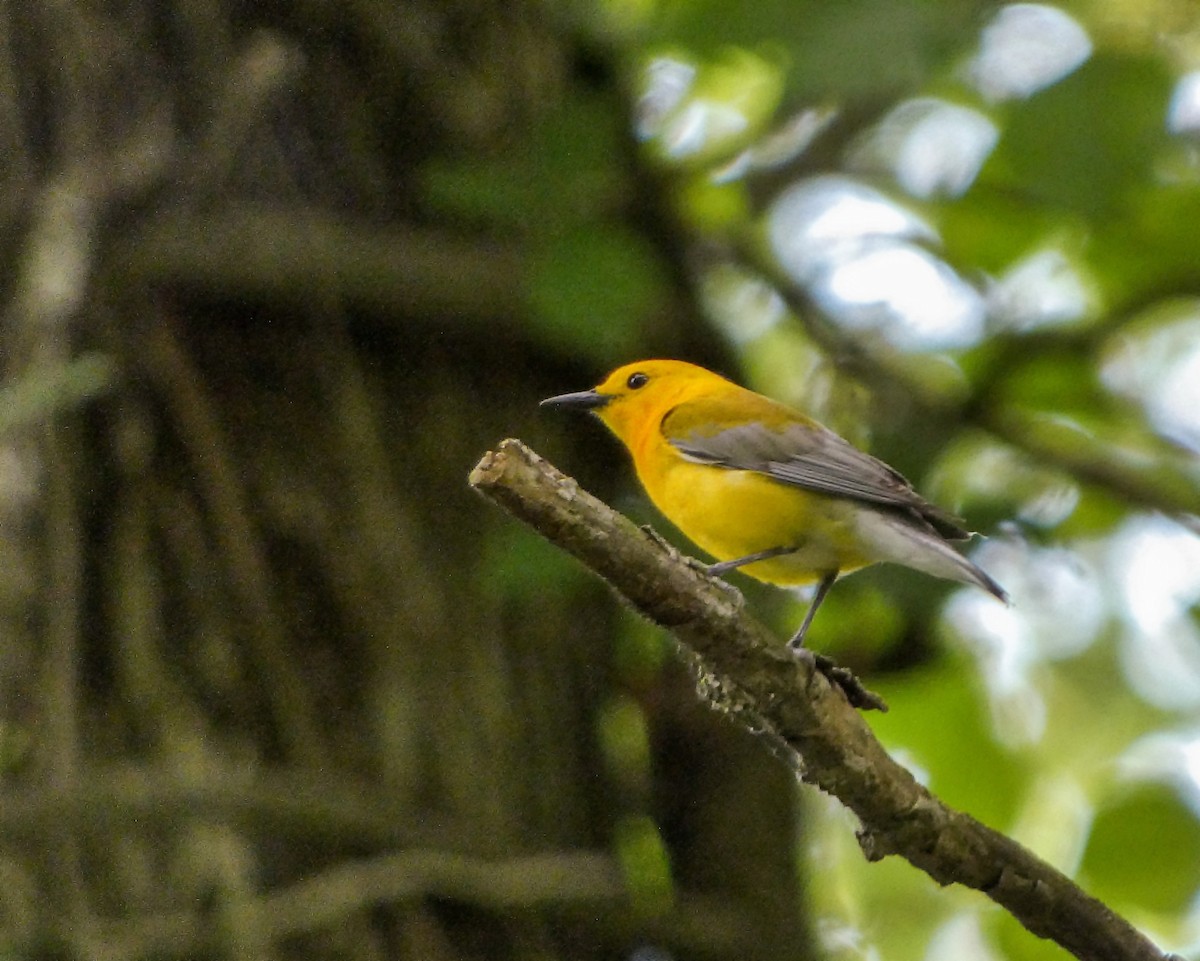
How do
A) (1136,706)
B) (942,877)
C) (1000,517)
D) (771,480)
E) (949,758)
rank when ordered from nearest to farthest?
(942,877) < (771,480) < (1000,517) < (949,758) < (1136,706)

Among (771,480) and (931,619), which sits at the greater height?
(771,480)

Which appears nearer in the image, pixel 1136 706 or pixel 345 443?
pixel 345 443

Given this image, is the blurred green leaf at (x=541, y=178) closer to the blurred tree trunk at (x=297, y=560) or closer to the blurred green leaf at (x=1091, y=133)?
the blurred tree trunk at (x=297, y=560)

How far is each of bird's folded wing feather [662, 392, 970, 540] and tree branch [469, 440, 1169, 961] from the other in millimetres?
1019

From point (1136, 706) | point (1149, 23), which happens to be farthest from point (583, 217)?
point (1136, 706)

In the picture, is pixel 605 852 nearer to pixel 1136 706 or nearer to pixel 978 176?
→ pixel 978 176

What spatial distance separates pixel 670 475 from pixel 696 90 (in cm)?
191

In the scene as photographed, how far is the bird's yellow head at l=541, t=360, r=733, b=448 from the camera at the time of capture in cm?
454

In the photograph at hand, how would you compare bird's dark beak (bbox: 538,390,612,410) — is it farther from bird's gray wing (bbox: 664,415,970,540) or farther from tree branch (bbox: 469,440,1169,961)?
tree branch (bbox: 469,440,1169,961)

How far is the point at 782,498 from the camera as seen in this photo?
3932mm

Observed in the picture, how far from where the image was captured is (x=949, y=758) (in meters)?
5.02

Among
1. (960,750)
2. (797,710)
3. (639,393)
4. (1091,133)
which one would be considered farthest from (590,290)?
(960,750)

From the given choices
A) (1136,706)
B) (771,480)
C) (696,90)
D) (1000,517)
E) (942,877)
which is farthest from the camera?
(1136,706)

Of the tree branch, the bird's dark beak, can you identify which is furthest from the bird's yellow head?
the tree branch
